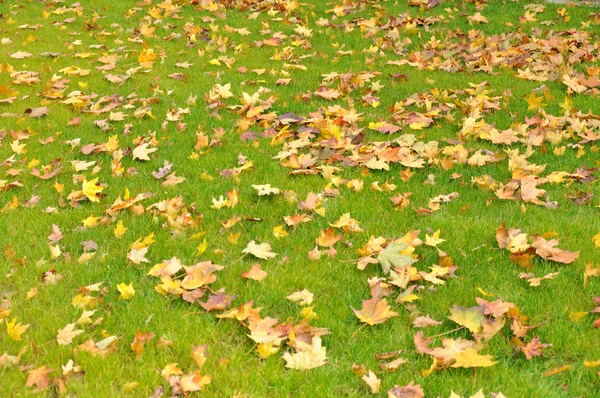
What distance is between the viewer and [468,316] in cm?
295

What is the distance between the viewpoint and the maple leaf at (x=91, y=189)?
4.26 m

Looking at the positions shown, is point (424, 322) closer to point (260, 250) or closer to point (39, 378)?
point (260, 250)

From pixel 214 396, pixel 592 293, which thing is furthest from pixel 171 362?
pixel 592 293

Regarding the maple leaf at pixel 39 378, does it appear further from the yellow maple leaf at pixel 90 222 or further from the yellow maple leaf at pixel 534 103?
the yellow maple leaf at pixel 534 103

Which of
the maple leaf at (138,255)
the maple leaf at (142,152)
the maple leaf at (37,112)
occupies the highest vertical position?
the maple leaf at (138,255)

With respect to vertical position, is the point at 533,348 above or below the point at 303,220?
above

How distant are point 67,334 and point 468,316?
6.12 feet

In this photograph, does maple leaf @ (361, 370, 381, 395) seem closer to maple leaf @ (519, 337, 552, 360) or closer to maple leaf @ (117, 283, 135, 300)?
maple leaf @ (519, 337, 552, 360)

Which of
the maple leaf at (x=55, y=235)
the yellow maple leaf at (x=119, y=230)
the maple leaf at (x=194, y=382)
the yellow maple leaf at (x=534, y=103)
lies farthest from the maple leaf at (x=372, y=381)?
the yellow maple leaf at (x=534, y=103)

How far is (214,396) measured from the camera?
8.48ft

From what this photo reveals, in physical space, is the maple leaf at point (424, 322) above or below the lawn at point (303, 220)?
above

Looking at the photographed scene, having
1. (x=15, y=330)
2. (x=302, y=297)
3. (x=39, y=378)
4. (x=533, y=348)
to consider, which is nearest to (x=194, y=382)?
(x=39, y=378)

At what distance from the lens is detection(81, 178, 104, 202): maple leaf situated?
4.26 m

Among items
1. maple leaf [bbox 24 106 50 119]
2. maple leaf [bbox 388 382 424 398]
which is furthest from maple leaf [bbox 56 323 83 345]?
maple leaf [bbox 24 106 50 119]
